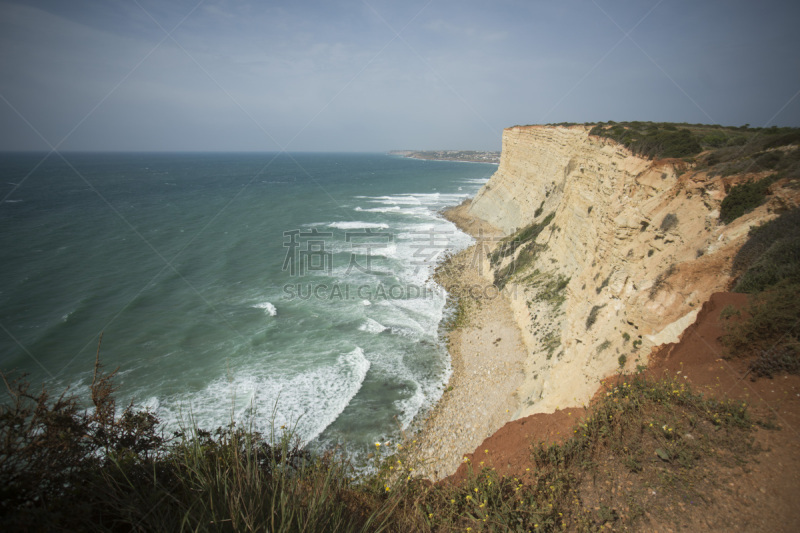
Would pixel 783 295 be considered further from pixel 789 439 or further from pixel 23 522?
pixel 23 522

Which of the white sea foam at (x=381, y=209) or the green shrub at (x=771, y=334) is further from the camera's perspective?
the white sea foam at (x=381, y=209)

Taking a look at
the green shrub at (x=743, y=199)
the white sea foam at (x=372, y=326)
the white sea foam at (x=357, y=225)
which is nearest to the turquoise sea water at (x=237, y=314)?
the white sea foam at (x=372, y=326)

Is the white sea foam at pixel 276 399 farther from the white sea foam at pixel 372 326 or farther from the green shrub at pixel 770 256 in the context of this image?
the green shrub at pixel 770 256

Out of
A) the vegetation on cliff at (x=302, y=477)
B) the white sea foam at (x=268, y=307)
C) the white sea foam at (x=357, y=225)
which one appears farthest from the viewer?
the white sea foam at (x=357, y=225)

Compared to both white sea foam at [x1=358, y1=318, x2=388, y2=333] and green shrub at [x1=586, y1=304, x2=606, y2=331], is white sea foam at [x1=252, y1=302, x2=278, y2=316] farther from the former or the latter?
green shrub at [x1=586, y1=304, x2=606, y2=331]

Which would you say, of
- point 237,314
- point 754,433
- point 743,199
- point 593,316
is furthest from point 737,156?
point 237,314

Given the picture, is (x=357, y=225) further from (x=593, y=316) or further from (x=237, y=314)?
(x=593, y=316)
